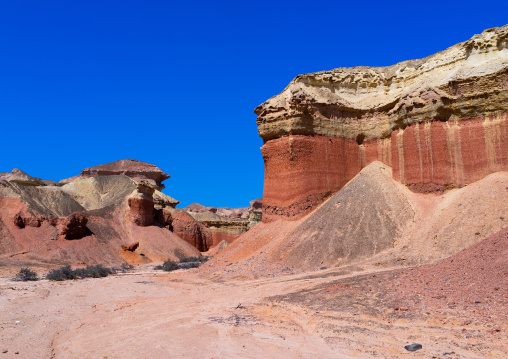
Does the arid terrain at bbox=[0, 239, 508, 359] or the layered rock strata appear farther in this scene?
the layered rock strata

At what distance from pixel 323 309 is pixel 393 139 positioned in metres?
15.8

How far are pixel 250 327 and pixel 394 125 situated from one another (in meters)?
18.0

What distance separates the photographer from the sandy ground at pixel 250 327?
6.86 meters

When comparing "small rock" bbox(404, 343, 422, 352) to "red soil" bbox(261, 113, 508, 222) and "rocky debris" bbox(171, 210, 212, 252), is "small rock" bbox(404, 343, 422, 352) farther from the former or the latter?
"rocky debris" bbox(171, 210, 212, 252)

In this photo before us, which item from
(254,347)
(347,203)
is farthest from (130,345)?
(347,203)

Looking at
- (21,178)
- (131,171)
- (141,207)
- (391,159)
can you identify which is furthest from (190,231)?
(131,171)

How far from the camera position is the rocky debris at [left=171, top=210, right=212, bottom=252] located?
4678cm

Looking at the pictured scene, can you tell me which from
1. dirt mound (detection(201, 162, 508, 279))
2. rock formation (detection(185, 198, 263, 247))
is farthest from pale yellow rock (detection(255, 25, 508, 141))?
rock formation (detection(185, 198, 263, 247))

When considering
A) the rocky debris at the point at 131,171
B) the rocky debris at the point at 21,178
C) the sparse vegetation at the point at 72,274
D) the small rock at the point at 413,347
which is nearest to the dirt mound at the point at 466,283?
the small rock at the point at 413,347

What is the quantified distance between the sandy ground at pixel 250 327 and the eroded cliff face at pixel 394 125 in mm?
10621

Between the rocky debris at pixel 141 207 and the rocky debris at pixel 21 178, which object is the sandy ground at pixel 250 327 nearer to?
the rocky debris at pixel 141 207

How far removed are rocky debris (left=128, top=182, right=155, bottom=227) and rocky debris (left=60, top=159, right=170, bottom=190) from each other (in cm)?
2517

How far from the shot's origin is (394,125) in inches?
930

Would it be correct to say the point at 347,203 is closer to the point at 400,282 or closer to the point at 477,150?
the point at 477,150
